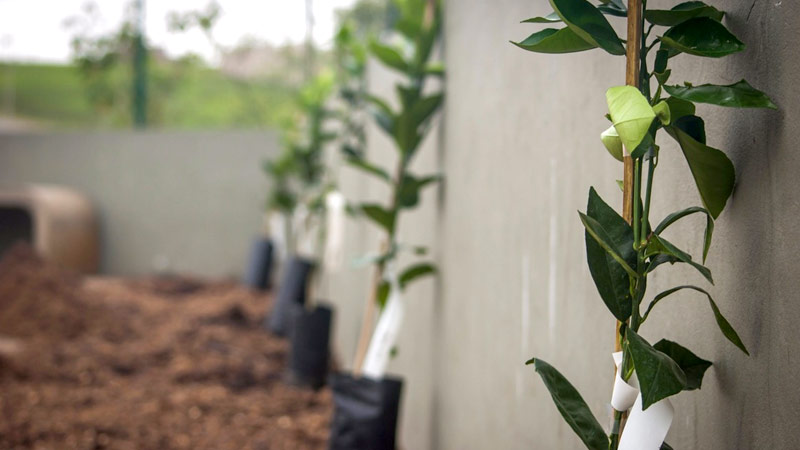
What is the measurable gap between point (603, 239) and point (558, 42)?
222 millimetres

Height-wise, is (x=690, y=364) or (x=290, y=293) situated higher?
(x=690, y=364)

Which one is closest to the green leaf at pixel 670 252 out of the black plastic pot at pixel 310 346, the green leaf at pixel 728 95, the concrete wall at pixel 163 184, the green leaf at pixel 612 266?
the green leaf at pixel 612 266

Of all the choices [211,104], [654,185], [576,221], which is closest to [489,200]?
[576,221]

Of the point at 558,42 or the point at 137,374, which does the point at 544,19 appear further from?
the point at 137,374

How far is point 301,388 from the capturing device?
3457 mm

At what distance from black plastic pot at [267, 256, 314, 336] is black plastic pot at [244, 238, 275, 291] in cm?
151

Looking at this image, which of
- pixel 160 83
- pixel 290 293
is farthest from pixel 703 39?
pixel 160 83

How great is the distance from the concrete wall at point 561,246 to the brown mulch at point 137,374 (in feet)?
2.92

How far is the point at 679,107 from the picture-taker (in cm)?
72

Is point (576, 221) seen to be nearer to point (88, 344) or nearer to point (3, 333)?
point (88, 344)

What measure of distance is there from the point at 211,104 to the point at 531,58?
26.0 ft

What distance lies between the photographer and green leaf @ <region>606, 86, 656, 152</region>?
658mm

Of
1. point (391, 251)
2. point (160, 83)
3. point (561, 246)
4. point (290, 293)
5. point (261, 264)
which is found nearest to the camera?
point (561, 246)

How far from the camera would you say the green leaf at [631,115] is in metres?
0.66
